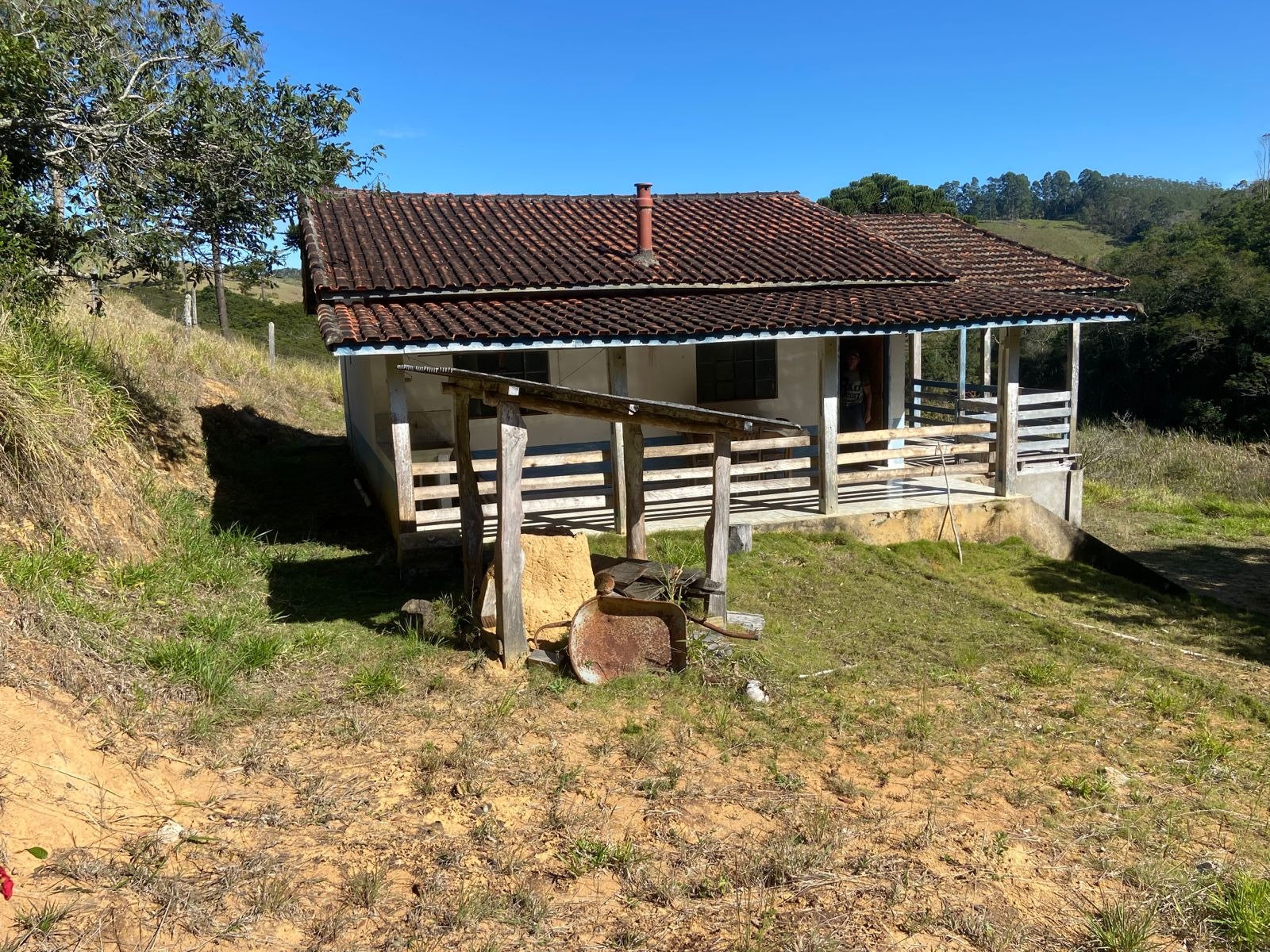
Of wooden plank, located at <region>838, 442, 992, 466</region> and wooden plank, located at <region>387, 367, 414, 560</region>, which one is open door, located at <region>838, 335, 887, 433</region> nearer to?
wooden plank, located at <region>838, 442, 992, 466</region>

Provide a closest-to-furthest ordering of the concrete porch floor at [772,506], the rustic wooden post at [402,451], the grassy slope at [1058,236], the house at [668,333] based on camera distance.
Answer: the rustic wooden post at [402,451] → the house at [668,333] → the concrete porch floor at [772,506] → the grassy slope at [1058,236]

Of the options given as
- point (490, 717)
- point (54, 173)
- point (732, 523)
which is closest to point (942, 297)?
point (732, 523)

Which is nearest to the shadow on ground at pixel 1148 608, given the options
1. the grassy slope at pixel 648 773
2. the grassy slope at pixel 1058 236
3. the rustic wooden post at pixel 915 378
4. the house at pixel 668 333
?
the grassy slope at pixel 648 773

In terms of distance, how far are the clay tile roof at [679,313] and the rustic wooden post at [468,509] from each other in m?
1.35

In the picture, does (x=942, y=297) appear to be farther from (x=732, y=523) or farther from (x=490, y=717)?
(x=490, y=717)

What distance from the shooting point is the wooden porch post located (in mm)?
11258

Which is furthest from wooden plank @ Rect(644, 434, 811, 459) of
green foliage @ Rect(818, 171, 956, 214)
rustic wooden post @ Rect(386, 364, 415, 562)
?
green foliage @ Rect(818, 171, 956, 214)

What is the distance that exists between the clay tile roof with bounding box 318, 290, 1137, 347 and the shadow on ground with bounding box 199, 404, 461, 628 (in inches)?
89.3

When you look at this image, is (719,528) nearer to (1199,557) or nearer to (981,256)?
(1199,557)

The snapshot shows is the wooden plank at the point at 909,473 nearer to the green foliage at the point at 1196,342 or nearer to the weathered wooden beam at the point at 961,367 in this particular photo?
the weathered wooden beam at the point at 961,367

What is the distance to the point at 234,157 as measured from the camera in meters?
10.7

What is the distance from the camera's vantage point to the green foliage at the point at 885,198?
4391 cm

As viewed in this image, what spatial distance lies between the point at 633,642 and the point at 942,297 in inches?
275

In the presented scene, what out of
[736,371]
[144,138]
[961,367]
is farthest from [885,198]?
[144,138]
